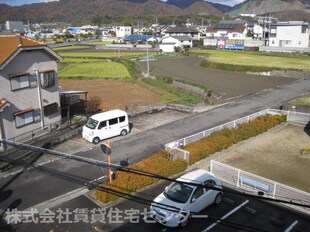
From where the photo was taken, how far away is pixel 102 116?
20.3m

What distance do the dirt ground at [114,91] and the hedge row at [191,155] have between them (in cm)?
1273

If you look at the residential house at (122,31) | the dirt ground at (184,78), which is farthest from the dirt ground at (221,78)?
the residential house at (122,31)

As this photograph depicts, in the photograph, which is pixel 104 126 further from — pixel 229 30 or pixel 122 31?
pixel 122 31

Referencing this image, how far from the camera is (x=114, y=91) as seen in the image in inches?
1448

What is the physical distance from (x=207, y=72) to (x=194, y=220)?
40.0 m

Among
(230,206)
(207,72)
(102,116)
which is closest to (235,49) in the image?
(207,72)

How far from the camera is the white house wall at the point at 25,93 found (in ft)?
61.4

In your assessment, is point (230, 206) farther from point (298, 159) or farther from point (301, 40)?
point (301, 40)

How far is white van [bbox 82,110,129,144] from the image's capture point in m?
19.9

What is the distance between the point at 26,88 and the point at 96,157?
665cm

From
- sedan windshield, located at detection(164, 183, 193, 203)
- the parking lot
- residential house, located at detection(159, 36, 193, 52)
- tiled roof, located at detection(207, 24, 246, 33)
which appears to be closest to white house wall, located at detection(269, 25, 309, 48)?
residential house, located at detection(159, 36, 193, 52)

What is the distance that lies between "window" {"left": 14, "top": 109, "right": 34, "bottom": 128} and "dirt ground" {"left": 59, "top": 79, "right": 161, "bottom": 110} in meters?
9.04

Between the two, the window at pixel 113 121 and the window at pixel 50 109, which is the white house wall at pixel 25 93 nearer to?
the window at pixel 50 109

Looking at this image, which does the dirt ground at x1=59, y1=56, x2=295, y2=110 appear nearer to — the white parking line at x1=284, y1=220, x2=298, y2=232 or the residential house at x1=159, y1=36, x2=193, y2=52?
the white parking line at x1=284, y1=220, x2=298, y2=232
